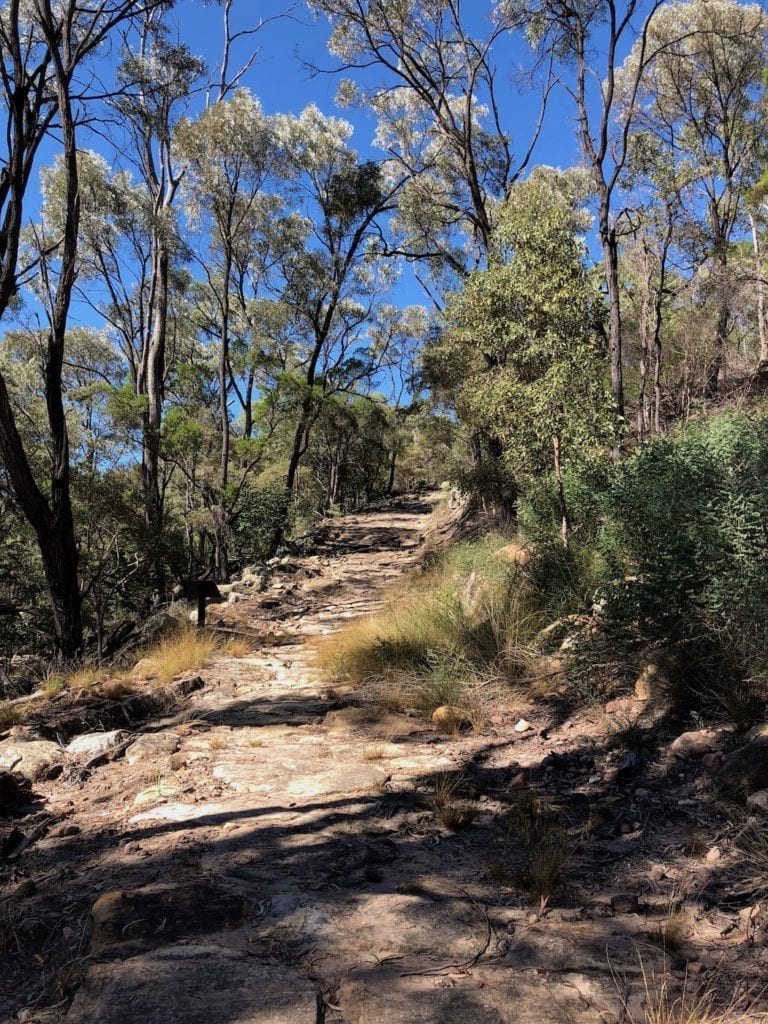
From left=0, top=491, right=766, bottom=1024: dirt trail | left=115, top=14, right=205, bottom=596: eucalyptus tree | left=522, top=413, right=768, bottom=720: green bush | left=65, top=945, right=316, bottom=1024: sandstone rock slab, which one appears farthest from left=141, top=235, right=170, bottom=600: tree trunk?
left=65, top=945, right=316, bottom=1024: sandstone rock slab

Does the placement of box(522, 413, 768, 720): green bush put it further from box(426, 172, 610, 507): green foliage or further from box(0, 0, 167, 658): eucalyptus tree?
box(0, 0, 167, 658): eucalyptus tree

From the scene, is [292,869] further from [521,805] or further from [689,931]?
[689,931]

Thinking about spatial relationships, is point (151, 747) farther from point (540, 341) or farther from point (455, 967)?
point (540, 341)

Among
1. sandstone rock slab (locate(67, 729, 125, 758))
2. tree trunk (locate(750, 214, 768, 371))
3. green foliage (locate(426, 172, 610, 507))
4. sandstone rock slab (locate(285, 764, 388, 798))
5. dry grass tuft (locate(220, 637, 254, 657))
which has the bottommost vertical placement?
sandstone rock slab (locate(285, 764, 388, 798))

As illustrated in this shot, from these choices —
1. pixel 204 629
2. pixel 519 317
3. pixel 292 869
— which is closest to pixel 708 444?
pixel 519 317

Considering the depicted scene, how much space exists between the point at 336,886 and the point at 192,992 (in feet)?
3.03

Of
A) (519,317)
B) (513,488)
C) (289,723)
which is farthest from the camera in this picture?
(513,488)

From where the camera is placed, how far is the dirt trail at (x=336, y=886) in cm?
195

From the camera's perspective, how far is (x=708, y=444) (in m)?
5.34

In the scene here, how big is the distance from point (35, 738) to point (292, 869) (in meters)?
2.75

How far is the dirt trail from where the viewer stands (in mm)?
1951

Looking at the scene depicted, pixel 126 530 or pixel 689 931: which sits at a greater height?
pixel 126 530

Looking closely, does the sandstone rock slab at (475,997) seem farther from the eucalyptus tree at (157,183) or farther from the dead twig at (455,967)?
the eucalyptus tree at (157,183)

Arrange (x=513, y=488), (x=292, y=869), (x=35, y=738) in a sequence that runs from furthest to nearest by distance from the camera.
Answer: (x=513, y=488) → (x=35, y=738) → (x=292, y=869)
